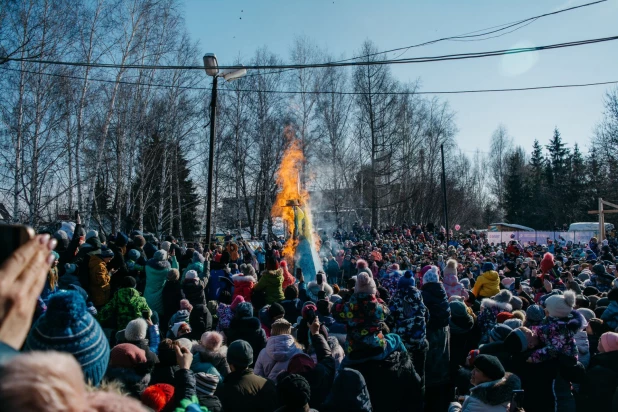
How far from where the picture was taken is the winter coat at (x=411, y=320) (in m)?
5.62

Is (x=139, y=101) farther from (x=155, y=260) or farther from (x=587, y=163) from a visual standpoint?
(x=587, y=163)

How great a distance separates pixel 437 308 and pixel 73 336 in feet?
15.3

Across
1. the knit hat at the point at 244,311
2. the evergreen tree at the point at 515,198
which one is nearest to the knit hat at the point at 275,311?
the knit hat at the point at 244,311

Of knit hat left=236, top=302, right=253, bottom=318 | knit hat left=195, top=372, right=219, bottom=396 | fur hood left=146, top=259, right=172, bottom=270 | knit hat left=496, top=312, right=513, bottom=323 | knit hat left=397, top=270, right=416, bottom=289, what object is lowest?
knit hat left=195, top=372, right=219, bottom=396

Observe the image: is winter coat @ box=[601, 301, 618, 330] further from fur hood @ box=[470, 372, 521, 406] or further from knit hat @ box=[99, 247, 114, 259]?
knit hat @ box=[99, 247, 114, 259]

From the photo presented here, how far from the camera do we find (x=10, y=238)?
1546 mm

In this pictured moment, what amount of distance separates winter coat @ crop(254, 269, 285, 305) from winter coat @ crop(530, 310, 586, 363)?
14.3ft

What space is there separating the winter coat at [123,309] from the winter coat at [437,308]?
140 inches

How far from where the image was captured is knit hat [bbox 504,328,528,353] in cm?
511

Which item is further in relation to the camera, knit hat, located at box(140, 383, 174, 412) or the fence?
the fence

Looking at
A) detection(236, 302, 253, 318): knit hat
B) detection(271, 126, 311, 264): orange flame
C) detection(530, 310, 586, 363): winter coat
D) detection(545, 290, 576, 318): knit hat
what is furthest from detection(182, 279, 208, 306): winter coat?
detection(271, 126, 311, 264): orange flame

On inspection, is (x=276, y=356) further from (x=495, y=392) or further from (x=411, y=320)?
(x=495, y=392)

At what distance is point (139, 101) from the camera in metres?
21.4

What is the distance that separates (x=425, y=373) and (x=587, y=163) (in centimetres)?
4958
